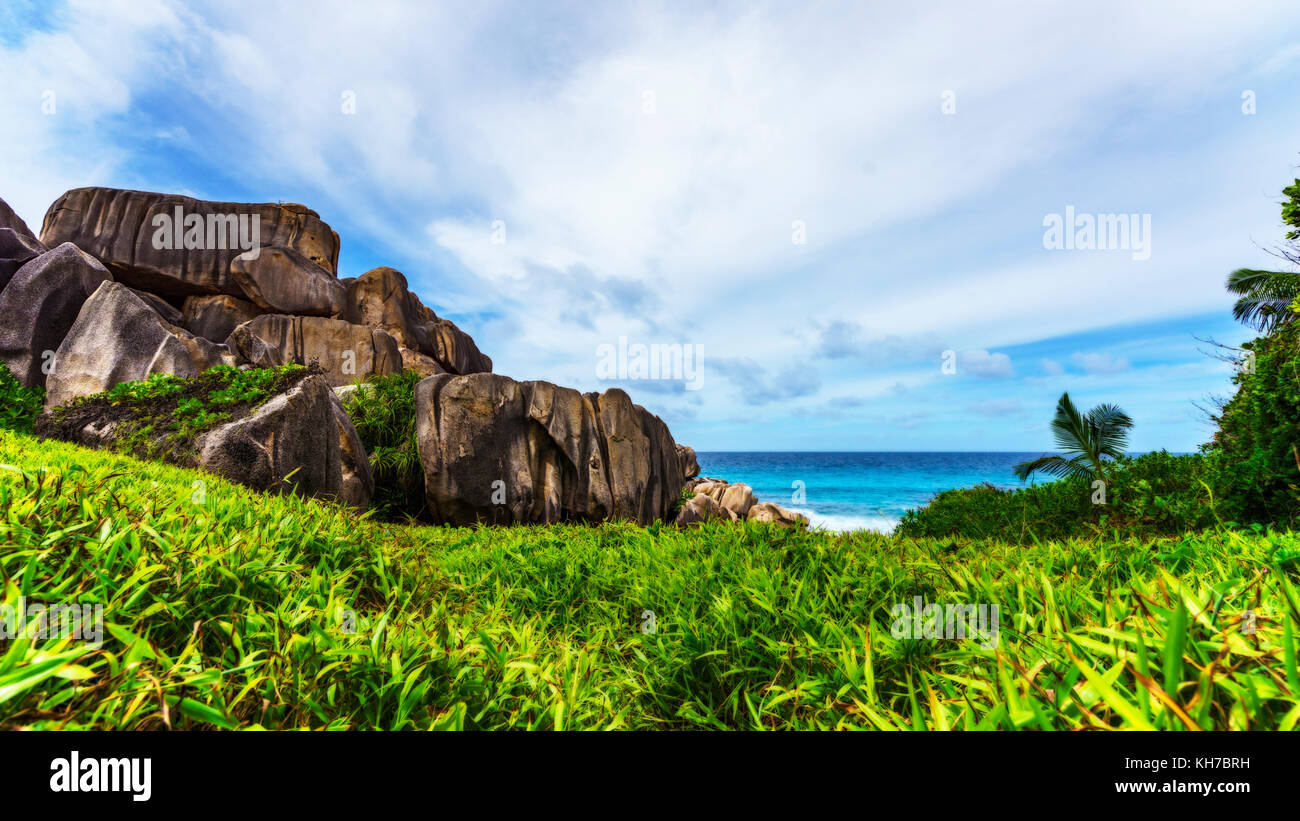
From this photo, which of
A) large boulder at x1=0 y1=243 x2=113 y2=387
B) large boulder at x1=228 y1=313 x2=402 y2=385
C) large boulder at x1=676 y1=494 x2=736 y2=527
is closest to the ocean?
large boulder at x1=676 y1=494 x2=736 y2=527

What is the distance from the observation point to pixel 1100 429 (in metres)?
9.03

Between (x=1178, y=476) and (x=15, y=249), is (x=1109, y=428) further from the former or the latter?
(x=15, y=249)

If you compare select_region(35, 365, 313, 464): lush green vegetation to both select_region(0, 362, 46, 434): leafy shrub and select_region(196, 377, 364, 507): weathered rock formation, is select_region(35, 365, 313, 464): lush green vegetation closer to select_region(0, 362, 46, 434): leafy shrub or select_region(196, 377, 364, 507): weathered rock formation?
select_region(196, 377, 364, 507): weathered rock formation

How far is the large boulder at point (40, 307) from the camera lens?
1004 cm

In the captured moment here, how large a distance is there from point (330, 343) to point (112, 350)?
10603 millimetres

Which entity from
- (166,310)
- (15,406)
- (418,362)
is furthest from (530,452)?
(166,310)

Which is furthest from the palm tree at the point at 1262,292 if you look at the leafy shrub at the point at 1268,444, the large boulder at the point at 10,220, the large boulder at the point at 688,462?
the large boulder at the point at 10,220

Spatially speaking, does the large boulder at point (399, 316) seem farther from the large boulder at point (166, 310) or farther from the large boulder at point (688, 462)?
the large boulder at point (688, 462)

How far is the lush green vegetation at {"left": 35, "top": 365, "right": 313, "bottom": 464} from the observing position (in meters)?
5.41

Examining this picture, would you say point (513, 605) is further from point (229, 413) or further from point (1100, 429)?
point (1100, 429)

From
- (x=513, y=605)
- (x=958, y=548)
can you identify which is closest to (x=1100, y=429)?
(x=958, y=548)

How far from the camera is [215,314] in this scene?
19156 millimetres

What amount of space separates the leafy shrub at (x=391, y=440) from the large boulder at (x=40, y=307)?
6.40m

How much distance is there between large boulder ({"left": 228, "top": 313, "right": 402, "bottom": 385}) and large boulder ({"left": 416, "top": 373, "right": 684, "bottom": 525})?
12.5 metres
